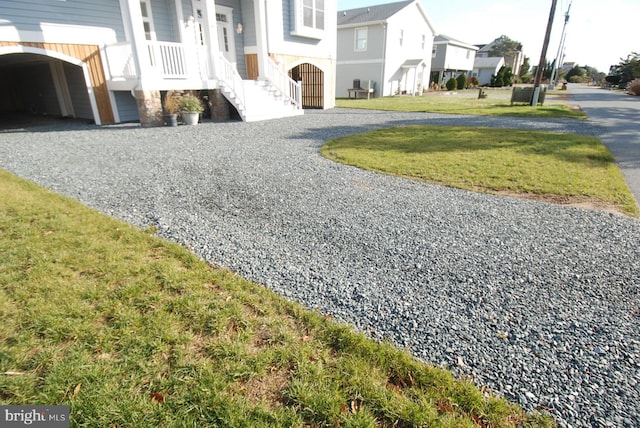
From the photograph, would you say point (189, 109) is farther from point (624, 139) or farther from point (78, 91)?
point (624, 139)

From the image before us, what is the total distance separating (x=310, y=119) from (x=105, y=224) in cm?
1013

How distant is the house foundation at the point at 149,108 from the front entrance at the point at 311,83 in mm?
8729

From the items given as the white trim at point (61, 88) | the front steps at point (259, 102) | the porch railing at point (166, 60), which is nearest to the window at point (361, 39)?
the front steps at point (259, 102)

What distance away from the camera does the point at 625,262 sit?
314 centimetres

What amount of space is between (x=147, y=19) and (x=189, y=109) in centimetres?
353

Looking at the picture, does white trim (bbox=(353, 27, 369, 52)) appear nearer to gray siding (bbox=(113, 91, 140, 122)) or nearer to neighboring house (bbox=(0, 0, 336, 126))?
neighboring house (bbox=(0, 0, 336, 126))

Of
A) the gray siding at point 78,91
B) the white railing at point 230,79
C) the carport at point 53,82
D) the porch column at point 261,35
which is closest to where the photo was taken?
the carport at point 53,82

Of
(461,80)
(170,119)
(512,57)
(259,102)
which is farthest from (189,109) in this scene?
(512,57)

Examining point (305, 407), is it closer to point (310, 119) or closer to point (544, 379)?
point (544, 379)

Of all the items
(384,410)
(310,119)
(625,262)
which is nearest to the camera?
(384,410)

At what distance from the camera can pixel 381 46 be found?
24203 millimetres

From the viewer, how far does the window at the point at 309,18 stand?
45.2 ft

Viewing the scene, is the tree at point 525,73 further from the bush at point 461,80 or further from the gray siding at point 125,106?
the gray siding at point 125,106

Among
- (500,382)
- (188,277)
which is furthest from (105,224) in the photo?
(500,382)
